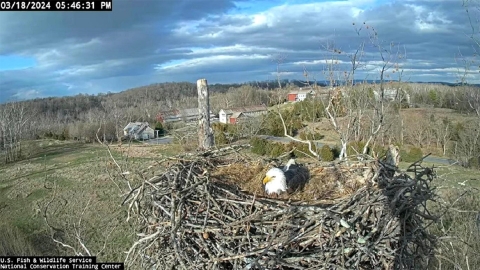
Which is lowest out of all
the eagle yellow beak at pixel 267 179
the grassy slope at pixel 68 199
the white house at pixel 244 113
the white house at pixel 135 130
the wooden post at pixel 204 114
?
the grassy slope at pixel 68 199

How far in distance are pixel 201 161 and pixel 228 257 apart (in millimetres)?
1285

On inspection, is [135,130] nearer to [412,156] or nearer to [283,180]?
[283,180]

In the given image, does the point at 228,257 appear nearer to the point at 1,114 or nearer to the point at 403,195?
the point at 403,195

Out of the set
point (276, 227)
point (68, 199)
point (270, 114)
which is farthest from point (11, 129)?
point (276, 227)

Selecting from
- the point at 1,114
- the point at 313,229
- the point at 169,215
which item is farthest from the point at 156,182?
the point at 1,114

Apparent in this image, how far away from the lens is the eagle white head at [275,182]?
146 inches

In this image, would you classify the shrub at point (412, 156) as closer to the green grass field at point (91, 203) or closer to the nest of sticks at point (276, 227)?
the green grass field at point (91, 203)

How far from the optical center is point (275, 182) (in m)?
3.74

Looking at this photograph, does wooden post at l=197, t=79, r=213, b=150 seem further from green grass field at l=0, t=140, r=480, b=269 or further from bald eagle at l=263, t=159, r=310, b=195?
bald eagle at l=263, t=159, r=310, b=195

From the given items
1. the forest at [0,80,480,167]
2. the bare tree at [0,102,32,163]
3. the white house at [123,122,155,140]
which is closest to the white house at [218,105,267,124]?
the forest at [0,80,480,167]

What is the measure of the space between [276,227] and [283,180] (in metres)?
0.87

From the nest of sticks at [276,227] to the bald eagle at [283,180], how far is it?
0.38 metres

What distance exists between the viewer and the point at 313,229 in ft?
9.51

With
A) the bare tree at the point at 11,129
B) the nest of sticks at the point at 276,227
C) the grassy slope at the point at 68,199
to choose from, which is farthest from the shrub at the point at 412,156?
the bare tree at the point at 11,129
